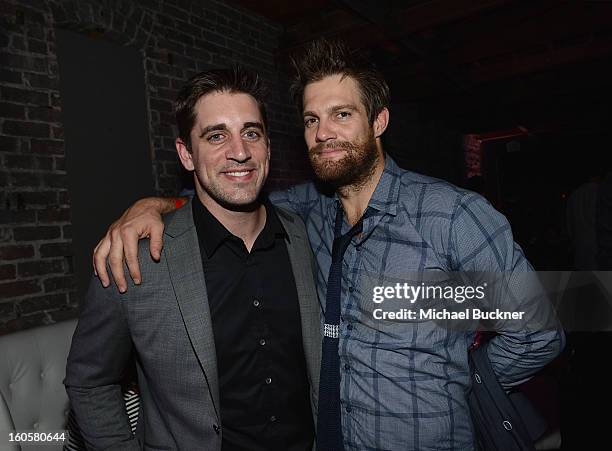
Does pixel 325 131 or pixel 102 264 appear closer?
pixel 102 264

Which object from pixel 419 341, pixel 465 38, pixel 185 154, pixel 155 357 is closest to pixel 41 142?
pixel 185 154

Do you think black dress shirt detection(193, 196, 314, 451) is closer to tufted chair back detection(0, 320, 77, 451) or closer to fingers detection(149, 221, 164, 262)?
fingers detection(149, 221, 164, 262)

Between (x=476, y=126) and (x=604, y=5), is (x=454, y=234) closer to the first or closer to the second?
(x=604, y=5)

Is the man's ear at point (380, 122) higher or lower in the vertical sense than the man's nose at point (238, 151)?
higher

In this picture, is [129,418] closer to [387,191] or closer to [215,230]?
[215,230]

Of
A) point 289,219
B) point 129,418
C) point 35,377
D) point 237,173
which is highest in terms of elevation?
point 237,173

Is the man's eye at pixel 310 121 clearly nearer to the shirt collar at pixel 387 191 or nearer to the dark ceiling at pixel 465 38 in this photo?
the shirt collar at pixel 387 191

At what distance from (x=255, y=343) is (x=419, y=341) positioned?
22.8 inches

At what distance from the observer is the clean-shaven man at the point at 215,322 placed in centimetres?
153

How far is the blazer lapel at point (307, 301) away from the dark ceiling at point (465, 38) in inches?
103

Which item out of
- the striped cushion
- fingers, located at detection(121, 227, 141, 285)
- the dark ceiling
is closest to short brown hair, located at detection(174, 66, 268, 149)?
fingers, located at detection(121, 227, 141, 285)

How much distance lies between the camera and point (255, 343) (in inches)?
63.8

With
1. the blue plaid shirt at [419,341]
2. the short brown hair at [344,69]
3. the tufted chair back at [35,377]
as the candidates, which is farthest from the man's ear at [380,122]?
the tufted chair back at [35,377]

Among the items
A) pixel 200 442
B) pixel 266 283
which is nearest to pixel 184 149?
pixel 266 283
